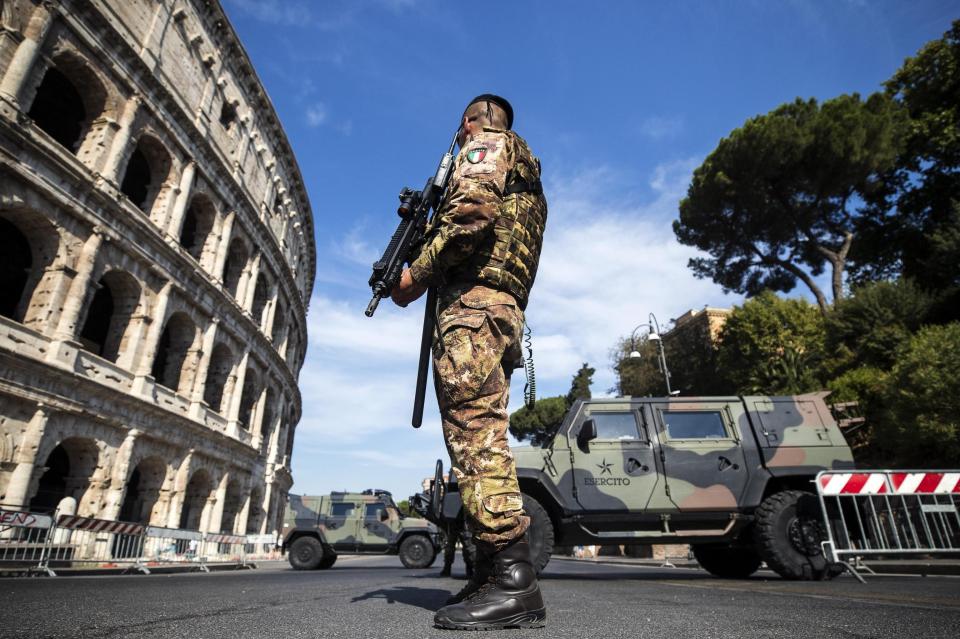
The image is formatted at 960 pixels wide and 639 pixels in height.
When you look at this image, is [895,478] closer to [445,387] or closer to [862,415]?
[445,387]

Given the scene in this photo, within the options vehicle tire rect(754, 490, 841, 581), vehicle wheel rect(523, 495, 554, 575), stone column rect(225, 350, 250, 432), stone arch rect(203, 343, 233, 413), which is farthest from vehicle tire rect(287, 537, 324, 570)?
vehicle tire rect(754, 490, 841, 581)

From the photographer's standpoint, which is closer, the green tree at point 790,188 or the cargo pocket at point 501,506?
the cargo pocket at point 501,506

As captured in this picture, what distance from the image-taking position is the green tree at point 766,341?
65.8ft

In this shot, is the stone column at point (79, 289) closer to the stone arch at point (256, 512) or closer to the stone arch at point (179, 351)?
the stone arch at point (179, 351)

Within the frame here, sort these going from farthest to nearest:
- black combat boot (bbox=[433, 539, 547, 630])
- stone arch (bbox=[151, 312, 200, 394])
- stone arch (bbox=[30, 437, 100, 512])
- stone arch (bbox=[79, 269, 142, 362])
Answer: stone arch (bbox=[151, 312, 200, 394]) < stone arch (bbox=[79, 269, 142, 362]) < stone arch (bbox=[30, 437, 100, 512]) < black combat boot (bbox=[433, 539, 547, 630])

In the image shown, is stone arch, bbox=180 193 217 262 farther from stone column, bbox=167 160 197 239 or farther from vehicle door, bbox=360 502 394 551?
vehicle door, bbox=360 502 394 551

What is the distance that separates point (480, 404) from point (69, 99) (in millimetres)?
17289

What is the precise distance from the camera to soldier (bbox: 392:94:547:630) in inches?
68.6

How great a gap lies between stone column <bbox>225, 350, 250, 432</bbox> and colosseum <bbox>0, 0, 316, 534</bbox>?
50 mm

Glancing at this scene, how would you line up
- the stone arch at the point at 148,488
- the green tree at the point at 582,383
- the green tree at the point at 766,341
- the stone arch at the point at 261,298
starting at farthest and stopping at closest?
1. the green tree at the point at 582,383
2. the stone arch at the point at 261,298
3. the green tree at the point at 766,341
4. the stone arch at the point at 148,488

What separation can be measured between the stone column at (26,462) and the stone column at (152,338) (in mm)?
2851

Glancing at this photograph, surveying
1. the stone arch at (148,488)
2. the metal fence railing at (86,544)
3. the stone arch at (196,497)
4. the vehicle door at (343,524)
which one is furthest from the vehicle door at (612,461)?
the stone arch at (196,497)

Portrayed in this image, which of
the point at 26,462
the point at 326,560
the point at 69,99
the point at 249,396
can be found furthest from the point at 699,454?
the point at 249,396

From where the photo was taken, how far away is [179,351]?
16.4m
